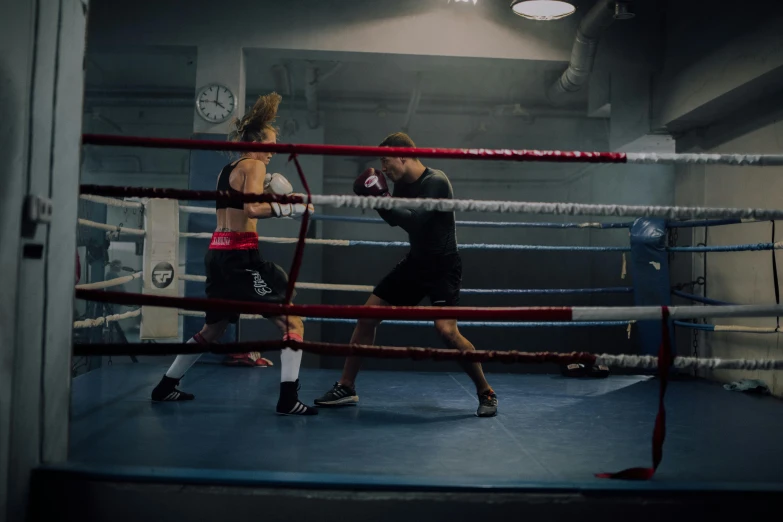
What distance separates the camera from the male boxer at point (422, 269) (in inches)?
96.7

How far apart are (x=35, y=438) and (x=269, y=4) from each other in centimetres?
393

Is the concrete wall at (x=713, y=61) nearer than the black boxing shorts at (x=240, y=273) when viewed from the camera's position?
No

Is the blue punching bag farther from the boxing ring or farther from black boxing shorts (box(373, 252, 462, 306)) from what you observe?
black boxing shorts (box(373, 252, 462, 306))

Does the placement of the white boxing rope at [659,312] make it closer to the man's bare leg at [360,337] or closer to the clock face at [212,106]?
the man's bare leg at [360,337]

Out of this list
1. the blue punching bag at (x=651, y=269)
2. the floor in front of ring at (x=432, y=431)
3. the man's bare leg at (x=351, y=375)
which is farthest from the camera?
the blue punching bag at (x=651, y=269)

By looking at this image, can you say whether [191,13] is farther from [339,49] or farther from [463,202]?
[463,202]

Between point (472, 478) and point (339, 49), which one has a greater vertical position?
point (339, 49)

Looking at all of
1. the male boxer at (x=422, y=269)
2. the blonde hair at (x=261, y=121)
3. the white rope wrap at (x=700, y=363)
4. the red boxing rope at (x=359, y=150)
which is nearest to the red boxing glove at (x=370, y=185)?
the male boxer at (x=422, y=269)

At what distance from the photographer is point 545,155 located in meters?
1.59

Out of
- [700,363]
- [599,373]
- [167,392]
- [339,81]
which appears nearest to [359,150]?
[700,363]

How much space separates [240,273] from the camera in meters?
2.45

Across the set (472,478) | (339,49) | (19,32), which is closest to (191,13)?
(339,49)

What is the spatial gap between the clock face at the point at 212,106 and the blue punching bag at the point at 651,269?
2897 millimetres

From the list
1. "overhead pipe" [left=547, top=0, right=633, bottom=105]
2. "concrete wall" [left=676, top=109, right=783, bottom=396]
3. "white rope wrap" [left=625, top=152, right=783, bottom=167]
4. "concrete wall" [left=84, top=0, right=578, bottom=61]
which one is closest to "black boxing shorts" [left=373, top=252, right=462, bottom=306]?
"white rope wrap" [left=625, top=152, right=783, bottom=167]
